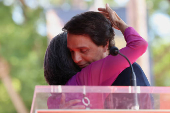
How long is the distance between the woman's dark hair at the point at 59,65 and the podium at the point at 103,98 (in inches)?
31.4

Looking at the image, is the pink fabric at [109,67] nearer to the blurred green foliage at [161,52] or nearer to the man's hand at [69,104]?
the man's hand at [69,104]

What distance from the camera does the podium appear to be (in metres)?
1.36

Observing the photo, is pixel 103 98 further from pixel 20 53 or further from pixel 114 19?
pixel 20 53

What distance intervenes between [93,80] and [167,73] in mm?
11665

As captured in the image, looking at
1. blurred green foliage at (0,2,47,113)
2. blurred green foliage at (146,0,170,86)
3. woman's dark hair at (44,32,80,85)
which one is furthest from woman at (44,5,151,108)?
blurred green foliage at (146,0,170,86)

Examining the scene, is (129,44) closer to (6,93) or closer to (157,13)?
(6,93)

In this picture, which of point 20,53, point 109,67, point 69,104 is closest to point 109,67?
point 109,67

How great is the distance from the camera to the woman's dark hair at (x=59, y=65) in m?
2.22

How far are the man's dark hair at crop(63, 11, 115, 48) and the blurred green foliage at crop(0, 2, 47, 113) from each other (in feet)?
24.3

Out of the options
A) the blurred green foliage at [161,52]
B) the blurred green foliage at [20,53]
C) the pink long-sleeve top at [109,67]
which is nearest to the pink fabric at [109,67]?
the pink long-sleeve top at [109,67]

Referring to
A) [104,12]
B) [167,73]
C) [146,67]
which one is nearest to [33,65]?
[146,67]

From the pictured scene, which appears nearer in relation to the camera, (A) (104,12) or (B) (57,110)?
(B) (57,110)

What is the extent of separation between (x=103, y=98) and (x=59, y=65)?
90 centimetres

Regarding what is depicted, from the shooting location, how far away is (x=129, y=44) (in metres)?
1.96
